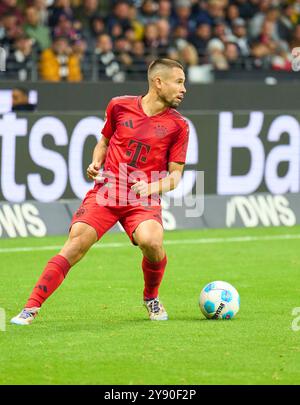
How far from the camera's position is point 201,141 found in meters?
16.9

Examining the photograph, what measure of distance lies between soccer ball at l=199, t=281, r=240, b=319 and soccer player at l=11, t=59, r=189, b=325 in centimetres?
37

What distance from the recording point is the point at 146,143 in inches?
372

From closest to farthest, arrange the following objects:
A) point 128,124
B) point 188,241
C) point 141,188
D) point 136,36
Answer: point 141,188 → point 128,124 → point 188,241 → point 136,36

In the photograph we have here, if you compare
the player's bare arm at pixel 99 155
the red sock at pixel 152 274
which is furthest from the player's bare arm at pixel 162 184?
the red sock at pixel 152 274

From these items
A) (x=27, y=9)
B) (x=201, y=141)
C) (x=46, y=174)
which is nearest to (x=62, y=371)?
(x=46, y=174)

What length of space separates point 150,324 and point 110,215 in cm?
95

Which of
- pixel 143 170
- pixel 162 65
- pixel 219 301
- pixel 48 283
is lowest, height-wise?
pixel 48 283

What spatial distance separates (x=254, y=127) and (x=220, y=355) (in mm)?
9637

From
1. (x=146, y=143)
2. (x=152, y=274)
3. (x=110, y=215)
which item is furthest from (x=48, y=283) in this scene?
(x=146, y=143)

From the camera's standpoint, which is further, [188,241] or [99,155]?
[188,241]

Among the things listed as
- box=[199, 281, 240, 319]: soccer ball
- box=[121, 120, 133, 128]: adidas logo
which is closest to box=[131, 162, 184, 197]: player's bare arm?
box=[121, 120, 133, 128]: adidas logo

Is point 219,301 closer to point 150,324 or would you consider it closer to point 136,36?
point 150,324
